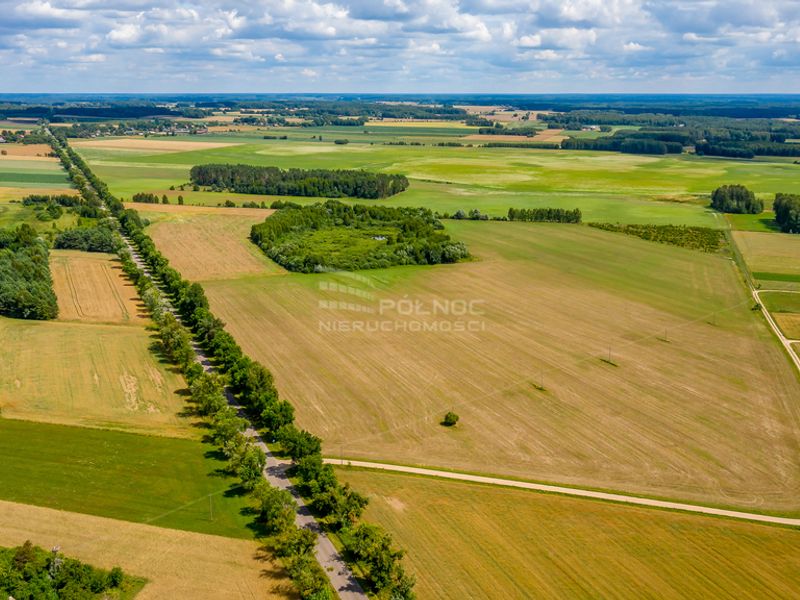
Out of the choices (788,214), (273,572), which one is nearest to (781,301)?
(788,214)

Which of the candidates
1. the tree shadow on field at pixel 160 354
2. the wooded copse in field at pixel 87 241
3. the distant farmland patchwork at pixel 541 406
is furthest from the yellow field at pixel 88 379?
the wooded copse in field at pixel 87 241

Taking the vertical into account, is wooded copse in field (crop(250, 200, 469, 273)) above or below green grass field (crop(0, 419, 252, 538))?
above

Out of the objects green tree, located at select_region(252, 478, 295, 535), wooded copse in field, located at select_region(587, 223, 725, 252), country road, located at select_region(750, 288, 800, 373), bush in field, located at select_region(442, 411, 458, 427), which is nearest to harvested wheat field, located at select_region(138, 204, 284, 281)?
bush in field, located at select_region(442, 411, 458, 427)

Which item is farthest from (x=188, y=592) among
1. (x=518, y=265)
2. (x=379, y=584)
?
(x=518, y=265)

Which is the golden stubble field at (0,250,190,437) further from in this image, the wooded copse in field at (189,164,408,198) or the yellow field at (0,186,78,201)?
the wooded copse in field at (189,164,408,198)

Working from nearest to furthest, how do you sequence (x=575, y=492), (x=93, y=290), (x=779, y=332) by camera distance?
1. (x=575, y=492)
2. (x=779, y=332)
3. (x=93, y=290)

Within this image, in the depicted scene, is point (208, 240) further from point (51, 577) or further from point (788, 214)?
point (788, 214)
